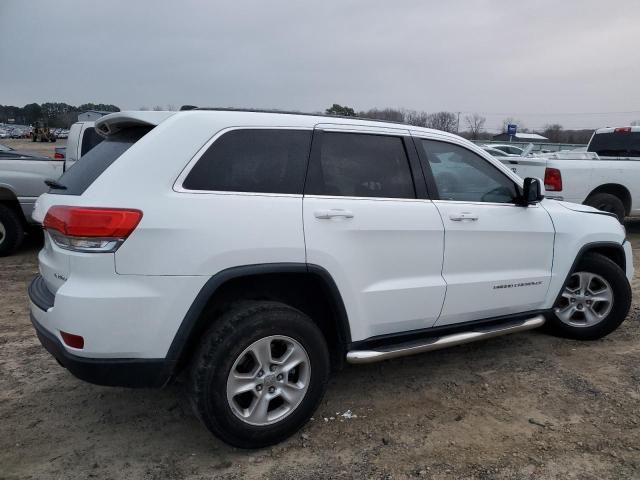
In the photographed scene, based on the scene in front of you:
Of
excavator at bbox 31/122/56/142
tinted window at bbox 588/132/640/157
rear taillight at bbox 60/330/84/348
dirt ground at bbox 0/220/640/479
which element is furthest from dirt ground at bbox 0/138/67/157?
rear taillight at bbox 60/330/84/348

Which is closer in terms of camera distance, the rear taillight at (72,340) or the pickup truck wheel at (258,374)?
the rear taillight at (72,340)

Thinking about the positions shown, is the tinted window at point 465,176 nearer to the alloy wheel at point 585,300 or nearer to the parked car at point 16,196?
the alloy wheel at point 585,300

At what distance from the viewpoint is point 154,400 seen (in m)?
3.48

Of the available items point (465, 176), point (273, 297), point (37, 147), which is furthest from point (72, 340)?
point (37, 147)

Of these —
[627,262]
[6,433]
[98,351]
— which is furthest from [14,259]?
[627,262]

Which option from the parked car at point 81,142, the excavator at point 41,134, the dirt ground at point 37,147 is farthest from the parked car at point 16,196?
the excavator at point 41,134

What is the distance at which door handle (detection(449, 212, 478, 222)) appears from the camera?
11.4 ft

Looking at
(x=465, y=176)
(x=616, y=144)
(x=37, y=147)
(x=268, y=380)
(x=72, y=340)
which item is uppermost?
(x=616, y=144)

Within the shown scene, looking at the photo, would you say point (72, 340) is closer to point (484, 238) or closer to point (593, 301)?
point (484, 238)

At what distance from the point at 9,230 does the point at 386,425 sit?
6258 millimetres

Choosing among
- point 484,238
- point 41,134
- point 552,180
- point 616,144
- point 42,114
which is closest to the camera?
point 484,238

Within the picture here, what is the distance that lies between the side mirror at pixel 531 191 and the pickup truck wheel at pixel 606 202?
18.8ft

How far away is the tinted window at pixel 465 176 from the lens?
3.63m

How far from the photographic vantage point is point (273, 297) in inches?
121
